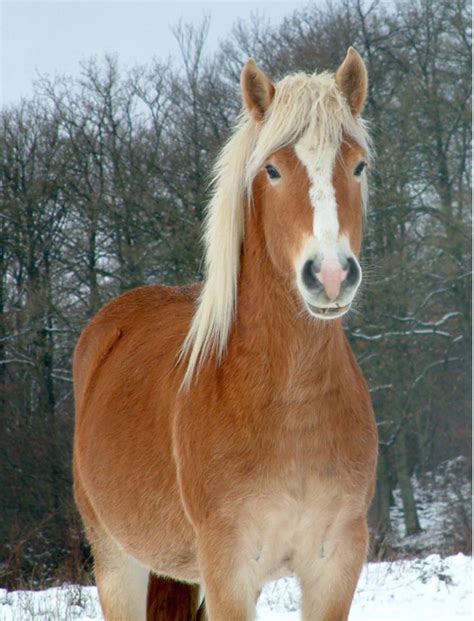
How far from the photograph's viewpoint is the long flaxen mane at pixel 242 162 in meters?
3.35

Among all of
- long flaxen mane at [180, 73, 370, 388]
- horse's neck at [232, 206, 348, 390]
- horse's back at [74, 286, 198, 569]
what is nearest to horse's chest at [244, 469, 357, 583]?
horse's neck at [232, 206, 348, 390]

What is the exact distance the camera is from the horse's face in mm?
2949

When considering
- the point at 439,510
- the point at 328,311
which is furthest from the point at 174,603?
the point at 439,510

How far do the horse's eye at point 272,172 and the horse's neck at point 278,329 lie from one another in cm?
23

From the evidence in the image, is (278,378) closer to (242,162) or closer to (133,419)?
(242,162)

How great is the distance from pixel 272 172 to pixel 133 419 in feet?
4.78

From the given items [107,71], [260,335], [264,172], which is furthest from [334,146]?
[107,71]

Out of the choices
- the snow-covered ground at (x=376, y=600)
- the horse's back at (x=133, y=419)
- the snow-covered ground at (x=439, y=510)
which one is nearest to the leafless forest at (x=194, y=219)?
the snow-covered ground at (x=439, y=510)

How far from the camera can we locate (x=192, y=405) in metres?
3.61

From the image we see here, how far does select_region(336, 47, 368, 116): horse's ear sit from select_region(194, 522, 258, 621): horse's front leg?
64.9 inches

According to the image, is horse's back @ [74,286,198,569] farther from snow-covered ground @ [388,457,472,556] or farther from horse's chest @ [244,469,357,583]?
snow-covered ground @ [388,457,472,556]

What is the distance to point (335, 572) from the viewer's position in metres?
3.38

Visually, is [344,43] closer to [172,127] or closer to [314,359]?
[172,127]

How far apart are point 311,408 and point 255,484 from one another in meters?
0.33
